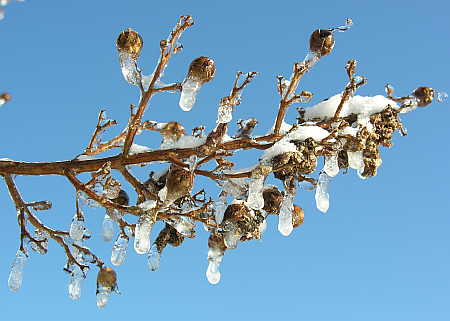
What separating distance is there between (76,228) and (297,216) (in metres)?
1.30

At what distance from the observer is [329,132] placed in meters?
2.87

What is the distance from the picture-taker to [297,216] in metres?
3.21

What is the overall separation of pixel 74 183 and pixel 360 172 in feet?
4.90

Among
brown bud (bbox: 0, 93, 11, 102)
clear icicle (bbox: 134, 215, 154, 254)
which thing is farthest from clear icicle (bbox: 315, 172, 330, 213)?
brown bud (bbox: 0, 93, 11, 102)

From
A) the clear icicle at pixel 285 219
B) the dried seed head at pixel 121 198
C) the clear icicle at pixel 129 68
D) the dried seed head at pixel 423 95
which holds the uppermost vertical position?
the clear icicle at pixel 129 68

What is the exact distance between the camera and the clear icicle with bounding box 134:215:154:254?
2.88 metres

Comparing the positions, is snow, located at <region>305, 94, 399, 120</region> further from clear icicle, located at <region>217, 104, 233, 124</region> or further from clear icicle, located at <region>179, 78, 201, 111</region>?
clear icicle, located at <region>179, 78, 201, 111</region>

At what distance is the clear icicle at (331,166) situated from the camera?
280 centimetres

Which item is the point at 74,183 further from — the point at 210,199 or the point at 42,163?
the point at 210,199

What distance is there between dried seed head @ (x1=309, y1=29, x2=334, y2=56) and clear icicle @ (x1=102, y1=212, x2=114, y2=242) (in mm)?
1533

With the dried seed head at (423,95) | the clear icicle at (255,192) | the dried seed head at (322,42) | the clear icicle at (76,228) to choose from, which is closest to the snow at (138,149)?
the clear icicle at (255,192)

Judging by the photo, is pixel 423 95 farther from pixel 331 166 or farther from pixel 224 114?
pixel 224 114

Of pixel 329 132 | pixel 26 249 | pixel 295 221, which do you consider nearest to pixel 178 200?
pixel 295 221

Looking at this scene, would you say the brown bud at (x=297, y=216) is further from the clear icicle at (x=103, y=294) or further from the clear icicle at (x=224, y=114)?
the clear icicle at (x=103, y=294)
